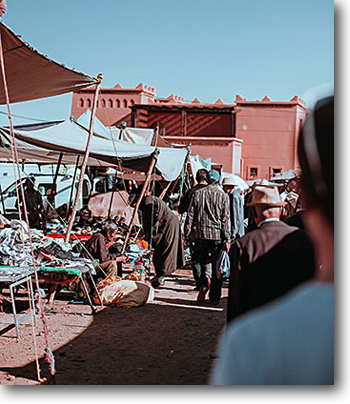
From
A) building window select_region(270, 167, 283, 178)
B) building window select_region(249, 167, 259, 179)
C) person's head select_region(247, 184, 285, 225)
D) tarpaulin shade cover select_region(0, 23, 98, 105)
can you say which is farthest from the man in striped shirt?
building window select_region(249, 167, 259, 179)

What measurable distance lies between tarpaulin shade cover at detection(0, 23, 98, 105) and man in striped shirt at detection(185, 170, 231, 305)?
7.25 ft

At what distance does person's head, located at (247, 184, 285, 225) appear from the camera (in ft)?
11.6

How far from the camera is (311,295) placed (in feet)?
3.02

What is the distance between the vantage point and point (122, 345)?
502 cm

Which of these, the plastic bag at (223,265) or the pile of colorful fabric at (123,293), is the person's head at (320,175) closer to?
the plastic bag at (223,265)

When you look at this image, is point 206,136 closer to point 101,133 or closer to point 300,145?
point 101,133

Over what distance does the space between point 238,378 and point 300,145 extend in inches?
16.9

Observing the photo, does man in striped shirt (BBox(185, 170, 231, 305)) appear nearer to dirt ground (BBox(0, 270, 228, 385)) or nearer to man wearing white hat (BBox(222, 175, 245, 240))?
dirt ground (BBox(0, 270, 228, 385))

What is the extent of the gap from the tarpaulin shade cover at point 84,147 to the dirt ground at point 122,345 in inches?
113

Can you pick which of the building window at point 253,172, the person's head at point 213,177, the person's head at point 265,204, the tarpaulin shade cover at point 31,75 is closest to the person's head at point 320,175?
the person's head at point 265,204

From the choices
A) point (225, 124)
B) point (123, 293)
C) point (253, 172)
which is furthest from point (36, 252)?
point (225, 124)

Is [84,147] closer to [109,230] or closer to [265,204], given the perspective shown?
[109,230]

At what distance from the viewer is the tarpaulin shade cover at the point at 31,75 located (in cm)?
538

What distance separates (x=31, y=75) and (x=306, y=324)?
6.17 meters
